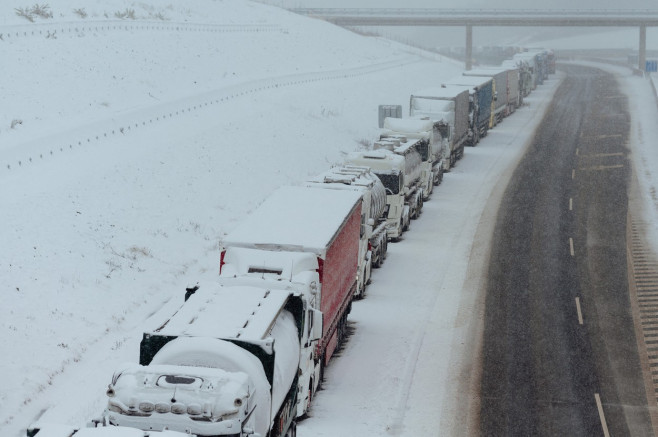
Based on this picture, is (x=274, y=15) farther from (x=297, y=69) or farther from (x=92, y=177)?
(x=92, y=177)

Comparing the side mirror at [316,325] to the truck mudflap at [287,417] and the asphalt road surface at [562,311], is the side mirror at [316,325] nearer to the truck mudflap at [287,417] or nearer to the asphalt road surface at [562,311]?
the truck mudflap at [287,417]

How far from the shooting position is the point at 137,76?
59.3 m

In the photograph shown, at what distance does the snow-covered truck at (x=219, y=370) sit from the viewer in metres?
14.9

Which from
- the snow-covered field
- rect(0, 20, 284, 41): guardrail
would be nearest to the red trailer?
the snow-covered field

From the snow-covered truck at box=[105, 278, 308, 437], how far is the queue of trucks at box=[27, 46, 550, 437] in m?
0.02

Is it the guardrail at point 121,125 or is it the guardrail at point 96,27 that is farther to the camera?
the guardrail at point 96,27

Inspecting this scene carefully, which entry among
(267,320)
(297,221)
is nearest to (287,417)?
(267,320)

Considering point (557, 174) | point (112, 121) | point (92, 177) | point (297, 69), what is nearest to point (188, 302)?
point (92, 177)

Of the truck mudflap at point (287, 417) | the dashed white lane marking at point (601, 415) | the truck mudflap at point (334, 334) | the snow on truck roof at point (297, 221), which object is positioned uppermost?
the snow on truck roof at point (297, 221)

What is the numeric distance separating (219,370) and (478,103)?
5161 centimetres

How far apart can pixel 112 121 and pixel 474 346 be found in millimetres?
26318

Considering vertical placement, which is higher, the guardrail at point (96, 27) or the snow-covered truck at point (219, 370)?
the guardrail at point (96, 27)

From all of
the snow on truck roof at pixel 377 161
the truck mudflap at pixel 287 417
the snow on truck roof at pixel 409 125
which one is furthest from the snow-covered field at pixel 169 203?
the snow on truck roof at pixel 409 125

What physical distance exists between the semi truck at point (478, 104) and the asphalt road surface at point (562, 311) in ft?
24.7
